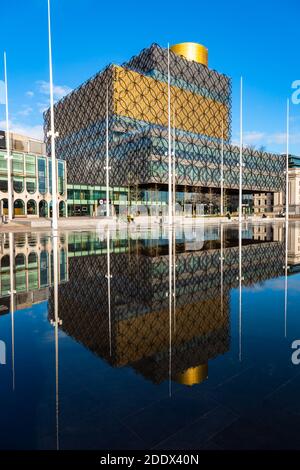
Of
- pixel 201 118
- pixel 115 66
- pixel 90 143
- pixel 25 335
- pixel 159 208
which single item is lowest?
pixel 25 335

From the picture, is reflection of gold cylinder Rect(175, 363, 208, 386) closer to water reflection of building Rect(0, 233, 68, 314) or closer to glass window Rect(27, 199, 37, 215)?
water reflection of building Rect(0, 233, 68, 314)

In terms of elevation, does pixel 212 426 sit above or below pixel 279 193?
below

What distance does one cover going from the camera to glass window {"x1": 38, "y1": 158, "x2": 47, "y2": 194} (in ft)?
197

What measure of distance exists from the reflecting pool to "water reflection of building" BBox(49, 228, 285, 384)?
33 mm

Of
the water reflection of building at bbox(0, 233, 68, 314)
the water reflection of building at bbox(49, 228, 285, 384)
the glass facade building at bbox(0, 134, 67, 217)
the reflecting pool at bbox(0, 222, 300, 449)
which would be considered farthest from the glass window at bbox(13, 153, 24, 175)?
the reflecting pool at bbox(0, 222, 300, 449)

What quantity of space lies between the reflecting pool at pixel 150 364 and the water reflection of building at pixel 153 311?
0.11ft

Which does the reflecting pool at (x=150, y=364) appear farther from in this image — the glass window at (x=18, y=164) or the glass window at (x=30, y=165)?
the glass window at (x=30, y=165)

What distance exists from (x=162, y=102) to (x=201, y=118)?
17.1 metres

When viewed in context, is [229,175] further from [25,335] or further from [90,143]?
A: [25,335]

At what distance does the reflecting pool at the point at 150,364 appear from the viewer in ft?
10.4

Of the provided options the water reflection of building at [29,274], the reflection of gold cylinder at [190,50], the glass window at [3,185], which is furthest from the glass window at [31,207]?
the reflection of gold cylinder at [190,50]

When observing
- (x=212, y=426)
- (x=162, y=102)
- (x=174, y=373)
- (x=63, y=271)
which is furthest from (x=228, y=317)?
(x=162, y=102)

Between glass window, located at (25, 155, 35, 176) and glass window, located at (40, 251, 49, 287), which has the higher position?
glass window, located at (25, 155, 35, 176)

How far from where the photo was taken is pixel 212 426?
127 inches
